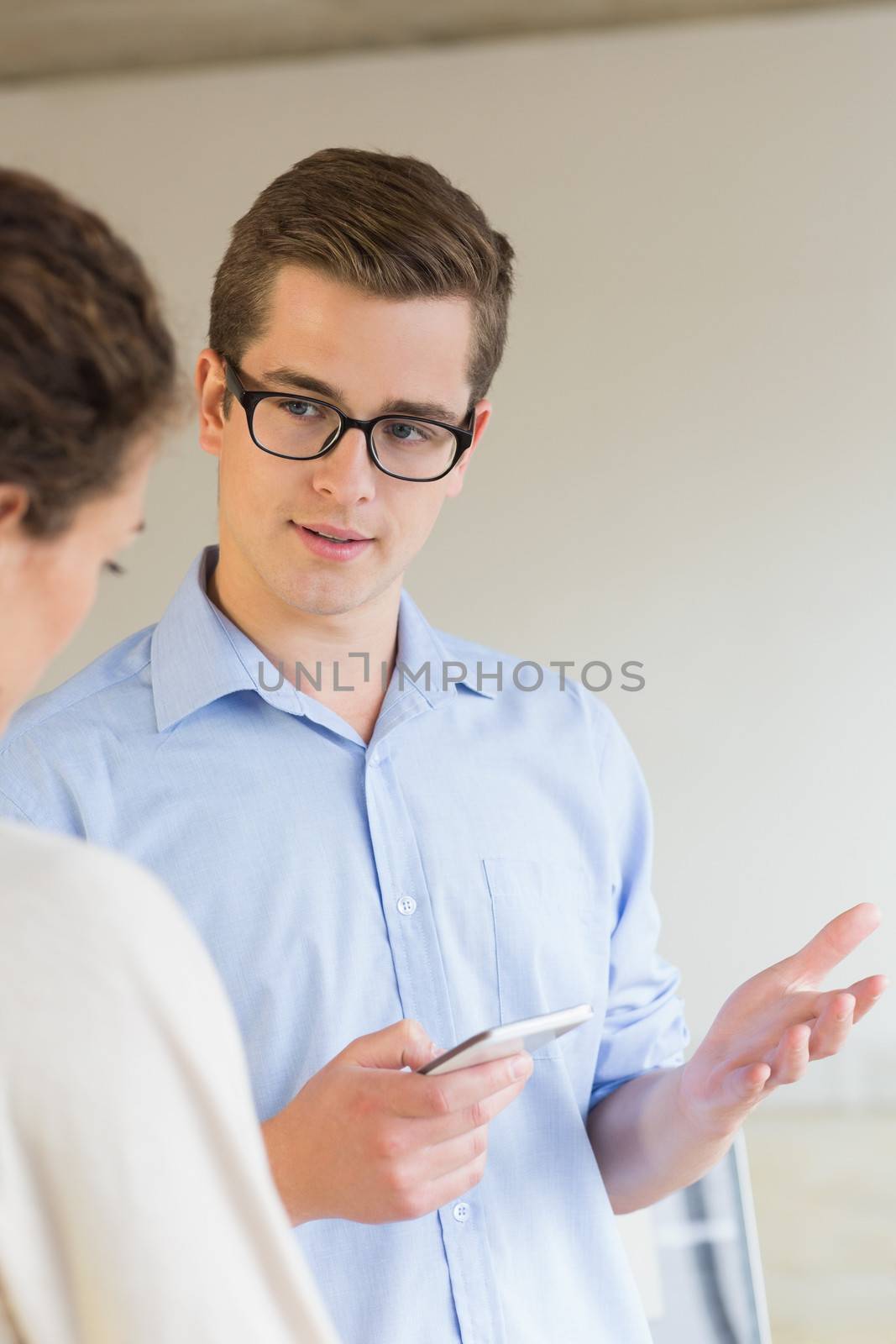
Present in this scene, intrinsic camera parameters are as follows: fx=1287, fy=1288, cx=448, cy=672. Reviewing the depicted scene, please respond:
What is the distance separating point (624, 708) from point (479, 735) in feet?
6.51

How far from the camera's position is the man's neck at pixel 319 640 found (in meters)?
1.45

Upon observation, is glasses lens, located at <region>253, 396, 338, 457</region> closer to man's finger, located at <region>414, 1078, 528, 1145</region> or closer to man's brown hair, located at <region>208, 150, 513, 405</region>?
man's brown hair, located at <region>208, 150, 513, 405</region>

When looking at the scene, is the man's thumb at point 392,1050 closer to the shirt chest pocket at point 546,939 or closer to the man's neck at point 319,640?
the shirt chest pocket at point 546,939

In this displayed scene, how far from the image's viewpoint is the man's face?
54.0 inches

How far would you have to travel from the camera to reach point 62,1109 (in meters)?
0.58

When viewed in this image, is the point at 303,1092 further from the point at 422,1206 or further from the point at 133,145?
the point at 133,145

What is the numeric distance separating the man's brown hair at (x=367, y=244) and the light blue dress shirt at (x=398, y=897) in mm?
340

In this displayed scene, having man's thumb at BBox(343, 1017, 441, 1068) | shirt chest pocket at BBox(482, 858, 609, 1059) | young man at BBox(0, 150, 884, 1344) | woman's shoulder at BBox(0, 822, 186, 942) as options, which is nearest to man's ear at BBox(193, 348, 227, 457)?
young man at BBox(0, 150, 884, 1344)

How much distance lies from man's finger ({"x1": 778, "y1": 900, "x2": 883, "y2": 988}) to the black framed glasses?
65 centimetres

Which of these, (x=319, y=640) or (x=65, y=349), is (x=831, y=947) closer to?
(x=319, y=640)

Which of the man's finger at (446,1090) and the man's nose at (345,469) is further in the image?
the man's nose at (345,469)

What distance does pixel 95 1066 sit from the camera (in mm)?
582

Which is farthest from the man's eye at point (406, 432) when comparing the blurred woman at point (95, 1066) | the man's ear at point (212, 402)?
the blurred woman at point (95, 1066)

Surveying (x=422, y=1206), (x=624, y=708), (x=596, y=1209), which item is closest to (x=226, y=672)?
(x=422, y=1206)
